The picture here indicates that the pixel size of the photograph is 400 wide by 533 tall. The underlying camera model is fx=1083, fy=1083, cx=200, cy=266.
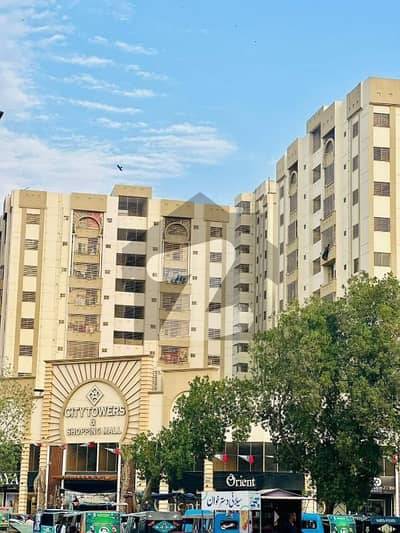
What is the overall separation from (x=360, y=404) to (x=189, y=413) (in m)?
14.3

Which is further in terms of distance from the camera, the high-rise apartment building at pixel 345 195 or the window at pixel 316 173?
the window at pixel 316 173

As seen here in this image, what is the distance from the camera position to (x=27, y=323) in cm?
10806

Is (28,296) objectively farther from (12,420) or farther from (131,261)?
(12,420)

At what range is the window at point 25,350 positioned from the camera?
107 metres

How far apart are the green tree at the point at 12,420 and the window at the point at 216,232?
3890cm

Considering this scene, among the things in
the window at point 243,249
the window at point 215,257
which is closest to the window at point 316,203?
the window at point 215,257

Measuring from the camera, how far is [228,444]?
2918 inches

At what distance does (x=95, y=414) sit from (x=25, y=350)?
3055cm

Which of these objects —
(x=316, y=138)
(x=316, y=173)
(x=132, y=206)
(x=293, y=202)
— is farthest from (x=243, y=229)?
(x=316, y=173)

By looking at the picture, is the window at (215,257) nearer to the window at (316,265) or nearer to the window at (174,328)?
the window at (174,328)

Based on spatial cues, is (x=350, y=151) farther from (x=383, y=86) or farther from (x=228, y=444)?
(x=228, y=444)

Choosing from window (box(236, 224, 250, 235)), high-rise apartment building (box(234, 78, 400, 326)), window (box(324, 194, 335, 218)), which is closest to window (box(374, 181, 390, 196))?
high-rise apartment building (box(234, 78, 400, 326))

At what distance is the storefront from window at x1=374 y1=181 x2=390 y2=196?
2139cm

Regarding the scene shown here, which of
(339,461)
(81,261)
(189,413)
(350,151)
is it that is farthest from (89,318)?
(339,461)
